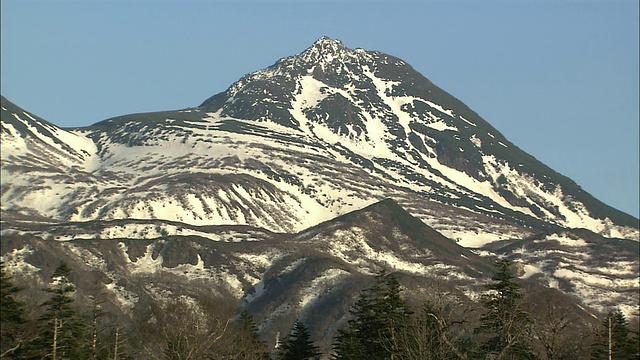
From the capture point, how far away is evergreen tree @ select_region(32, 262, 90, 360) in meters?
80.1

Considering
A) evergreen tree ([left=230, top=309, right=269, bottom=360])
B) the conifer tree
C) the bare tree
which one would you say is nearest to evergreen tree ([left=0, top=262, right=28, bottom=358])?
the bare tree

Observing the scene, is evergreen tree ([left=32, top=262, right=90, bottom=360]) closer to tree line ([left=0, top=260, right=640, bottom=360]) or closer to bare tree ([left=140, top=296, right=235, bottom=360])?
tree line ([left=0, top=260, right=640, bottom=360])

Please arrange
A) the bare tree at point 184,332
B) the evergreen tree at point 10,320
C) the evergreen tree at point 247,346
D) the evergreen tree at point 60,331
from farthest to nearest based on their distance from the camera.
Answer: the evergreen tree at point 247,346
the bare tree at point 184,332
the evergreen tree at point 60,331
the evergreen tree at point 10,320

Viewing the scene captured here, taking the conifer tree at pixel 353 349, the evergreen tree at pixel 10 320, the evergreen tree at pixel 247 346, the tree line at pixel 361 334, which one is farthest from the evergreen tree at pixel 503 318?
the evergreen tree at pixel 10 320

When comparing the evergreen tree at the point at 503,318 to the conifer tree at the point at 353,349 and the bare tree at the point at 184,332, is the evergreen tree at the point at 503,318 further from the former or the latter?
the bare tree at the point at 184,332

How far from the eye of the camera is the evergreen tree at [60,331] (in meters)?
80.1

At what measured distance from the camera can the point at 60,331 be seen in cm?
8131

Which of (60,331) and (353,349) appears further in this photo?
(353,349)

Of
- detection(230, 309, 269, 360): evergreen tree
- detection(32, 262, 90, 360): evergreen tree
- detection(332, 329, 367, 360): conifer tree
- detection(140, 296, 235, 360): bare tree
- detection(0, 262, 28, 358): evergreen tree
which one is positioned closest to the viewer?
detection(0, 262, 28, 358): evergreen tree

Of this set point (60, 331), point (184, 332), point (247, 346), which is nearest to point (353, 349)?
point (247, 346)

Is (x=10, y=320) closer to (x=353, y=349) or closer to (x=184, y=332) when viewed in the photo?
(x=184, y=332)

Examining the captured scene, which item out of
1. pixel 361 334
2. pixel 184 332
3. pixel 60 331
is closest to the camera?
pixel 60 331

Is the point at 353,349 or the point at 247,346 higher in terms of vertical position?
the point at 353,349

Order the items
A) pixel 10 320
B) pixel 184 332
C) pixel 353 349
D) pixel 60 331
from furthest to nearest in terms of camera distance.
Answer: pixel 353 349 < pixel 184 332 < pixel 60 331 < pixel 10 320
